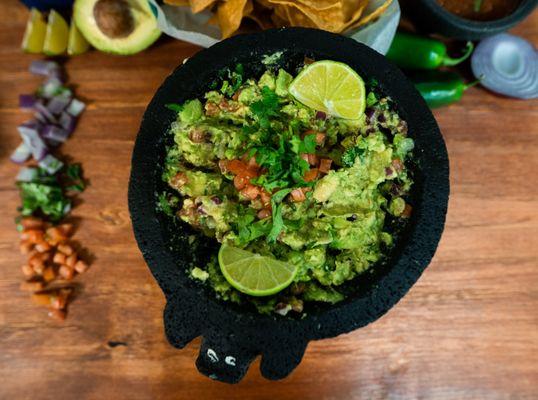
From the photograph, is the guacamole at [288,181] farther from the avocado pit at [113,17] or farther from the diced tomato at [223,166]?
the avocado pit at [113,17]

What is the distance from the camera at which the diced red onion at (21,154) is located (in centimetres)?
210

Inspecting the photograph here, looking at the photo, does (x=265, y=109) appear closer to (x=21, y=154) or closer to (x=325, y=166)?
(x=325, y=166)

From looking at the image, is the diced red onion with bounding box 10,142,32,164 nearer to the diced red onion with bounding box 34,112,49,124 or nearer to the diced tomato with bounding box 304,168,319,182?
the diced red onion with bounding box 34,112,49,124

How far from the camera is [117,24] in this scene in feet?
6.32

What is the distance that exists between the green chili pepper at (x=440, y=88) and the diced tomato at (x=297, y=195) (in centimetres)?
73

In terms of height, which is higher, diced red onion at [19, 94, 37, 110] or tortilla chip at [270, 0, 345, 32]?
tortilla chip at [270, 0, 345, 32]

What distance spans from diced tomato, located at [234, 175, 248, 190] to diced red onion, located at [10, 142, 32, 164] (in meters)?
1.01

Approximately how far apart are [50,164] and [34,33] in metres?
0.48

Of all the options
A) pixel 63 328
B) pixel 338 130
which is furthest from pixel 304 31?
pixel 63 328

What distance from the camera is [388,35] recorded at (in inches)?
73.6

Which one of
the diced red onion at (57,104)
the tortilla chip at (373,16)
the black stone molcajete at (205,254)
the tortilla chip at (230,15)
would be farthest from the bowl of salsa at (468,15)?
the diced red onion at (57,104)

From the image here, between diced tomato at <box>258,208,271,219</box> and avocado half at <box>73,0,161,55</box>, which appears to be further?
avocado half at <box>73,0,161,55</box>

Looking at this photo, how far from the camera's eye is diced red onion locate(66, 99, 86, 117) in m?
2.12

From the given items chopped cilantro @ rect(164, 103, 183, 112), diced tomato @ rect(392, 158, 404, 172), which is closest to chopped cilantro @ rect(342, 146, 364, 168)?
diced tomato @ rect(392, 158, 404, 172)
